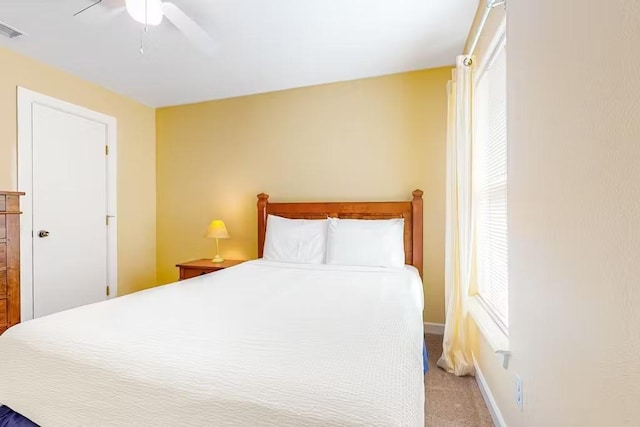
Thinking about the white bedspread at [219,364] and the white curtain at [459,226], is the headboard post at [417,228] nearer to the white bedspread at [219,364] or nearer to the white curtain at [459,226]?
the white curtain at [459,226]

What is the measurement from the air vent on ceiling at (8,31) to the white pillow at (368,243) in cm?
285

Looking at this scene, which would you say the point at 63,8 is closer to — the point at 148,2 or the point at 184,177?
the point at 148,2

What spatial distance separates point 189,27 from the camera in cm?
225

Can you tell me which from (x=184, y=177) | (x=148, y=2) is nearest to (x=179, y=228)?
(x=184, y=177)

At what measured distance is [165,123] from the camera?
13.0 ft

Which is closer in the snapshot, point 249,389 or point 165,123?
point 249,389

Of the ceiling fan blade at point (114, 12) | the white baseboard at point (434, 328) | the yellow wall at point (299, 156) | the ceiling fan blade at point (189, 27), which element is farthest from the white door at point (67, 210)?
the white baseboard at point (434, 328)

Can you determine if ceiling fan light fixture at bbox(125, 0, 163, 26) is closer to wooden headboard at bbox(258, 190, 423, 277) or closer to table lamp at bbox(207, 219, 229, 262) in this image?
wooden headboard at bbox(258, 190, 423, 277)

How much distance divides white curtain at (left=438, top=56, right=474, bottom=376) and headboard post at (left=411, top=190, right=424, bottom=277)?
1.75ft

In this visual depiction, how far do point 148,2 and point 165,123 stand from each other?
7.76ft

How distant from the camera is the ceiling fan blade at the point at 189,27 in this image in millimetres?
2012

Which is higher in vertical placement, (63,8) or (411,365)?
(63,8)

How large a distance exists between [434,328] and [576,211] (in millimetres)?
2321

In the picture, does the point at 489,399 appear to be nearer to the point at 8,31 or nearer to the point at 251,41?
the point at 251,41
